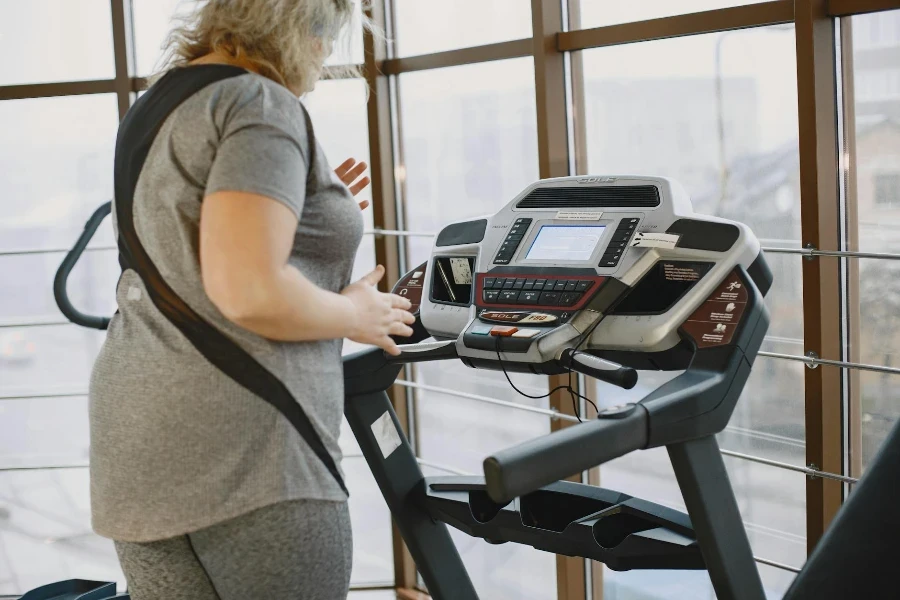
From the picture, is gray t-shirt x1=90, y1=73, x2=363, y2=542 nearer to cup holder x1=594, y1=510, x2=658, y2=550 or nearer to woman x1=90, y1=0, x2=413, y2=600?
woman x1=90, y1=0, x2=413, y2=600

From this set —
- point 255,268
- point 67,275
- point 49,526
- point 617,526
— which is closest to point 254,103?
point 255,268

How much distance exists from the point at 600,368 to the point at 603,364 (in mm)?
12

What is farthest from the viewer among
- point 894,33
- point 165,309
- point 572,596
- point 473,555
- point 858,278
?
point 473,555

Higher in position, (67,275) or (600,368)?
(67,275)

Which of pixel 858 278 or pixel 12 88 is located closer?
pixel 858 278

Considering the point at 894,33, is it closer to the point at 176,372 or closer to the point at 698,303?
the point at 698,303

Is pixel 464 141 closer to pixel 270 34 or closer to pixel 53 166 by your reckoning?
pixel 53 166

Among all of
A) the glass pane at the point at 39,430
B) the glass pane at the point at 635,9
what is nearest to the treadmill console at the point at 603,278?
the glass pane at the point at 635,9

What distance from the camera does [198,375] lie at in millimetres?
1255

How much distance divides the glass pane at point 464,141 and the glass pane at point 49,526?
1671mm

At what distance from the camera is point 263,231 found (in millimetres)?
1165

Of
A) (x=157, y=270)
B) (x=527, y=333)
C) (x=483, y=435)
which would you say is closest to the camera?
(x=157, y=270)

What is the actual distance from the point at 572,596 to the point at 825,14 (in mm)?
1772

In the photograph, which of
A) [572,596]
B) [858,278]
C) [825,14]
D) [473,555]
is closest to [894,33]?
[825,14]
